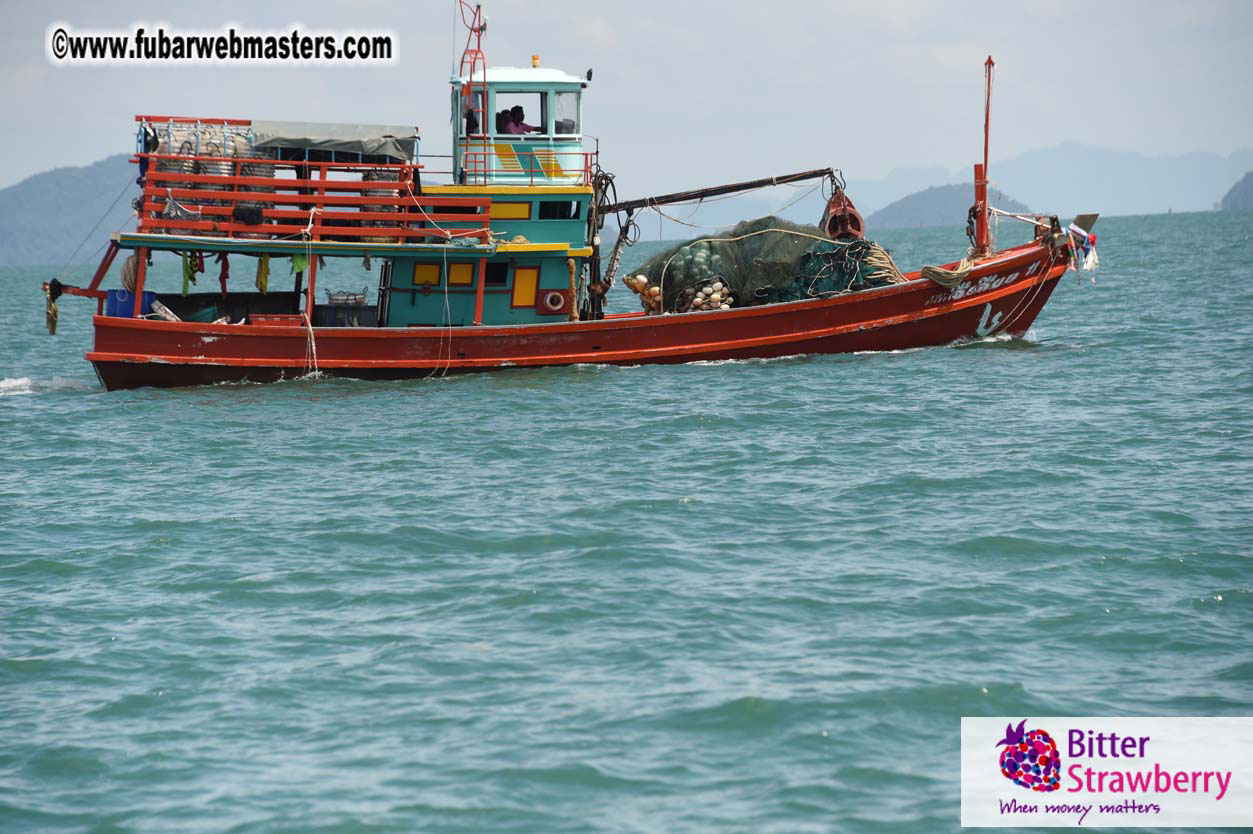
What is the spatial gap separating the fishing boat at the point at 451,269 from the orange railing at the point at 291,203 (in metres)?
0.04

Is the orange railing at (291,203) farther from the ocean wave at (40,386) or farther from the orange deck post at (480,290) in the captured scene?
the ocean wave at (40,386)

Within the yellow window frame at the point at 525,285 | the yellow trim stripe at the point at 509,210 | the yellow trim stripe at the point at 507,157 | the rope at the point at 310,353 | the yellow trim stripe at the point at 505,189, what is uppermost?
the yellow trim stripe at the point at 507,157

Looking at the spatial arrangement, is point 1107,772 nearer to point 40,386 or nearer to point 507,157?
point 507,157

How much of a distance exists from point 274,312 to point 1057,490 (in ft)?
51.8

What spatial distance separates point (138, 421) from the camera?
20500 mm

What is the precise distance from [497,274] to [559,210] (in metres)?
1.58

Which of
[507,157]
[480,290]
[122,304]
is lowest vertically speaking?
[122,304]

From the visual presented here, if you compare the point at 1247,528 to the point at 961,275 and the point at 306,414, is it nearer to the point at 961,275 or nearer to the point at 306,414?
the point at 961,275

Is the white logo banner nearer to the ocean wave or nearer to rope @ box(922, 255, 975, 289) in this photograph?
rope @ box(922, 255, 975, 289)

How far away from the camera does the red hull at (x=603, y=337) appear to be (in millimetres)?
22203

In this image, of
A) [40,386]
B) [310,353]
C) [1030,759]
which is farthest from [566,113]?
[1030,759]

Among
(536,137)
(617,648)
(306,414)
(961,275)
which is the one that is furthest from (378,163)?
(617,648)

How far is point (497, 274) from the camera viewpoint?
23.6 metres

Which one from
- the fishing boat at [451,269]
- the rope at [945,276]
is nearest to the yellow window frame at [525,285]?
the fishing boat at [451,269]
